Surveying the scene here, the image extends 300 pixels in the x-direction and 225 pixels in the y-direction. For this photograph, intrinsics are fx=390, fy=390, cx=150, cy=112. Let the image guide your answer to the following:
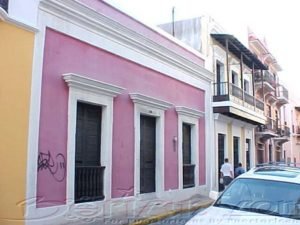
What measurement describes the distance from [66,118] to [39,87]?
1.10 metres

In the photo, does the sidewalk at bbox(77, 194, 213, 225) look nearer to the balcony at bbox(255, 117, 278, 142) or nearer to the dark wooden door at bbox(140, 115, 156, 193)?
the dark wooden door at bbox(140, 115, 156, 193)

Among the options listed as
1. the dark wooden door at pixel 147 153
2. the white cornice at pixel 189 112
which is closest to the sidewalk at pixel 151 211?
the dark wooden door at pixel 147 153

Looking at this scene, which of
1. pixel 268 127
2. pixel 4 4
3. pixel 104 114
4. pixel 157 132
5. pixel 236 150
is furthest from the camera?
pixel 268 127

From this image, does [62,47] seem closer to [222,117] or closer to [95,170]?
[95,170]

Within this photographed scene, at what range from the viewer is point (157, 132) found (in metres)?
13.1

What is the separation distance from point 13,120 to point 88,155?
2.73 metres

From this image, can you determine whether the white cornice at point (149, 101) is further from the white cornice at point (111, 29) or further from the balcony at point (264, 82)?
the balcony at point (264, 82)

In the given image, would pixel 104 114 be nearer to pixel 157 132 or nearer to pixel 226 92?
pixel 157 132

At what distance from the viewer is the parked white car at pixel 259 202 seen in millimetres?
4930

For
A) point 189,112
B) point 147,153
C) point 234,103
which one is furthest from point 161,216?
point 234,103

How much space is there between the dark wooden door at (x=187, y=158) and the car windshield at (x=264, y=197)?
8677mm

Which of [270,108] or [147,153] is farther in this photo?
[270,108]

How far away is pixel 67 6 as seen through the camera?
934 cm

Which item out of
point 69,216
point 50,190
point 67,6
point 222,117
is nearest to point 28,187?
point 50,190
